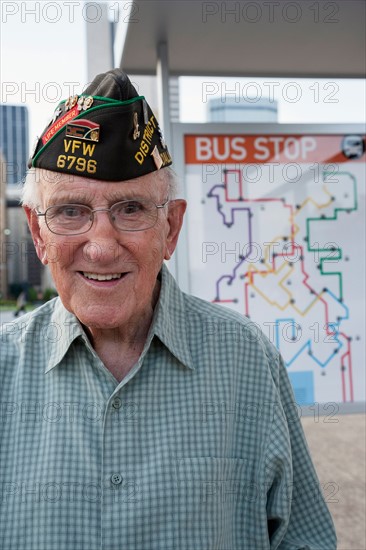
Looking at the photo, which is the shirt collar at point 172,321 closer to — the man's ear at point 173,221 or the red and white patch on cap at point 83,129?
the man's ear at point 173,221

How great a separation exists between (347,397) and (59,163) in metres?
2.57

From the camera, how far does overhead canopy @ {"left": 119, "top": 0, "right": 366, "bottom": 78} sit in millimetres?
2732

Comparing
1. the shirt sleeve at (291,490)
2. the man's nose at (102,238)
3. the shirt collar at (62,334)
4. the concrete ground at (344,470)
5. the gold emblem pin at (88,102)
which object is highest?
the gold emblem pin at (88,102)

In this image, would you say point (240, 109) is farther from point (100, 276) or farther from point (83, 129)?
point (100, 276)

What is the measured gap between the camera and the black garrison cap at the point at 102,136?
1.38 metres

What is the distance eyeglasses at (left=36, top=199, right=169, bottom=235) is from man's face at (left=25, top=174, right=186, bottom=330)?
0.01 meters

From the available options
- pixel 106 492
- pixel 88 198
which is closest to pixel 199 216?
pixel 88 198

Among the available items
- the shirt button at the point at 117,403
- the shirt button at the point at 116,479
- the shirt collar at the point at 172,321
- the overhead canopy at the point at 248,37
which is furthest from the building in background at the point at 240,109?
the shirt button at the point at 116,479

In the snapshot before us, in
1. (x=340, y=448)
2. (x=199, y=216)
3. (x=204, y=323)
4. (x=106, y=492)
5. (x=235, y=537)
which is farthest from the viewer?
(x=340, y=448)

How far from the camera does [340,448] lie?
5.78 metres

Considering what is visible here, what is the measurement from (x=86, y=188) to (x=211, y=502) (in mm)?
840

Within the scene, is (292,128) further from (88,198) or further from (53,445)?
(53,445)

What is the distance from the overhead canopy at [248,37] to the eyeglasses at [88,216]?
161cm

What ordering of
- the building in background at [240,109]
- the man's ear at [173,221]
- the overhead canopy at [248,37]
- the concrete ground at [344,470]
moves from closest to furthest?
1. the man's ear at [173,221]
2. the overhead canopy at [248,37]
3. the building in background at [240,109]
4. the concrete ground at [344,470]
